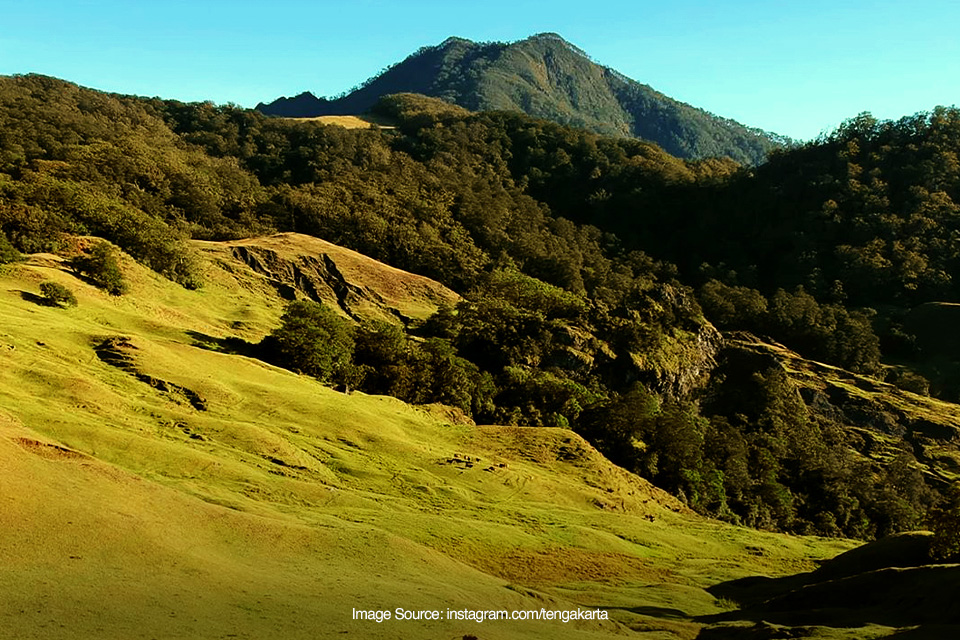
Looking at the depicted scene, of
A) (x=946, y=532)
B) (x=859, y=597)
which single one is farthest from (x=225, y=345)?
(x=946, y=532)

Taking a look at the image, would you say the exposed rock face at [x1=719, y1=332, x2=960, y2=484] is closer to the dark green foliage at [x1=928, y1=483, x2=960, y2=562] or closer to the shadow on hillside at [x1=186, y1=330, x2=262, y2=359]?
the shadow on hillside at [x1=186, y1=330, x2=262, y2=359]

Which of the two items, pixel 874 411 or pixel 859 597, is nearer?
pixel 859 597

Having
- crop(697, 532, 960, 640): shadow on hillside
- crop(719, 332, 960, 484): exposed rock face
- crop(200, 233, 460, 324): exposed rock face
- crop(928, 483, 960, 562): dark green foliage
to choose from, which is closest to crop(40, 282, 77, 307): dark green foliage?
crop(200, 233, 460, 324): exposed rock face

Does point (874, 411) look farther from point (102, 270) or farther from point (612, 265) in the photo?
point (612, 265)

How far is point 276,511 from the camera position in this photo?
2795 cm

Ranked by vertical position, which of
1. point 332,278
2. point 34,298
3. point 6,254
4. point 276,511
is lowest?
point 276,511

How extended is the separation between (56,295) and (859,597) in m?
49.1

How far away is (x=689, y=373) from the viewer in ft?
285

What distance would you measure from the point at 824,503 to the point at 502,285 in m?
44.3

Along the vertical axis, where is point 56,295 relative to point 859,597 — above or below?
above

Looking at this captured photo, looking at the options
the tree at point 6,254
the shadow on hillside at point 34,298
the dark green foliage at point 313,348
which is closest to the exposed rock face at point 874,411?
the dark green foliage at point 313,348

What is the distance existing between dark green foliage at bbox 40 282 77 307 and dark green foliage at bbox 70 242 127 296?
711 centimetres

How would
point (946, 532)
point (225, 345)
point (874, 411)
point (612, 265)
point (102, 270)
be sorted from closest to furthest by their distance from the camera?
point (946, 532)
point (225, 345)
point (102, 270)
point (874, 411)
point (612, 265)

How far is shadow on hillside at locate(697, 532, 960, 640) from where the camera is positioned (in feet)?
73.7
